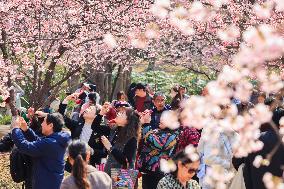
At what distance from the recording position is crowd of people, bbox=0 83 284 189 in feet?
16.8

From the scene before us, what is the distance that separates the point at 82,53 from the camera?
15.2 metres

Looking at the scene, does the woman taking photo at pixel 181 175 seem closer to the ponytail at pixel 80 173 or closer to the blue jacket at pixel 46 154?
the ponytail at pixel 80 173

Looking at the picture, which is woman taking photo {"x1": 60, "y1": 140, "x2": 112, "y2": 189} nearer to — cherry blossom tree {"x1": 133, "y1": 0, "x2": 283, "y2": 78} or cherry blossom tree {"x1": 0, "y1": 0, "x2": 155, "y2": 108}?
cherry blossom tree {"x1": 133, "y1": 0, "x2": 283, "y2": 78}

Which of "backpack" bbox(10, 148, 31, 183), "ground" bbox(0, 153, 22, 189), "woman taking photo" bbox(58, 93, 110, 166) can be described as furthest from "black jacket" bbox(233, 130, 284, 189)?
"ground" bbox(0, 153, 22, 189)

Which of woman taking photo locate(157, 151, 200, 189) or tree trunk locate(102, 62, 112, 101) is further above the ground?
tree trunk locate(102, 62, 112, 101)

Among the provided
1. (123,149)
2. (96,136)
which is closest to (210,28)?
(96,136)

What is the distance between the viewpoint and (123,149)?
6.57 meters

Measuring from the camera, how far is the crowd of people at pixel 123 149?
5.11 m

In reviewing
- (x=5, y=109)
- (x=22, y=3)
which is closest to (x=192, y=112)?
(x=22, y=3)

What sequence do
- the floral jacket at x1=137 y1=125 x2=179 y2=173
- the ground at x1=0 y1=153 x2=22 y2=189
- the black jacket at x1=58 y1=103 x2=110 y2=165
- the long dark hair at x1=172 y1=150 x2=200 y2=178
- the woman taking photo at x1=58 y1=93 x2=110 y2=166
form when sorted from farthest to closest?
1. the ground at x1=0 y1=153 x2=22 y2=189
2. the black jacket at x1=58 y1=103 x2=110 y2=165
3. the woman taking photo at x1=58 y1=93 x2=110 y2=166
4. the floral jacket at x1=137 y1=125 x2=179 y2=173
5. the long dark hair at x1=172 y1=150 x2=200 y2=178

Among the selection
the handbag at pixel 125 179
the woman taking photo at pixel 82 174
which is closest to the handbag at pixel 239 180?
the handbag at pixel 125 179

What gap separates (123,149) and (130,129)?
0.24m

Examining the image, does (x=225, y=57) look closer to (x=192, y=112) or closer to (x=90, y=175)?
(x=90, y=175)

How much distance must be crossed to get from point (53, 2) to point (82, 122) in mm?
4158
